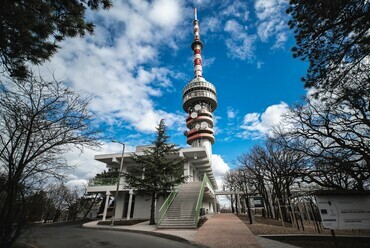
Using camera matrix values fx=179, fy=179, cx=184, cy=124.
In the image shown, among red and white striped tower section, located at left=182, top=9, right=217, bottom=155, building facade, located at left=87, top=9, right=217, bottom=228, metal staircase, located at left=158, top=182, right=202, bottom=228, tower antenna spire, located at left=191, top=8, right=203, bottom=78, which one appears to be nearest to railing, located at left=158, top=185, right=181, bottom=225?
building facade, located at left=87, top=9, right=217, bottom=228

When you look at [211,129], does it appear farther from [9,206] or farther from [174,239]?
[9,206]

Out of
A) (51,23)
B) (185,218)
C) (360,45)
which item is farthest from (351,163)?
(51,23)

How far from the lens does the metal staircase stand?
12320 millimetres

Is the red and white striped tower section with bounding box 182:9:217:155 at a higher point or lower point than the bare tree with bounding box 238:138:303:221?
higher

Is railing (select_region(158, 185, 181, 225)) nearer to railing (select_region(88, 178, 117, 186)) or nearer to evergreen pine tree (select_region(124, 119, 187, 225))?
evergreen pine tree (select_region(124, 119, 187, 225))

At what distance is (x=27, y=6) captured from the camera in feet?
11.9

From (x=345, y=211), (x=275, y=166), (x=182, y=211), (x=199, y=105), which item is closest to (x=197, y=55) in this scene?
(x=199, y=105)

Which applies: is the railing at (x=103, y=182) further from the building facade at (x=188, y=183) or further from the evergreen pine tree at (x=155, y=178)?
the evergreen pine tree at (x=155, y=178)

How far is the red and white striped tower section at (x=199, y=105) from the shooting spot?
161 ft

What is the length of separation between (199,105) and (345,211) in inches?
1909

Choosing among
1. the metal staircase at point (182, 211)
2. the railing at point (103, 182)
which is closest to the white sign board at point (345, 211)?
the metal staircase at point (182, 211)

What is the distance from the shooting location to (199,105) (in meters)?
54.1

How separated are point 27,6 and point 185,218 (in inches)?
526

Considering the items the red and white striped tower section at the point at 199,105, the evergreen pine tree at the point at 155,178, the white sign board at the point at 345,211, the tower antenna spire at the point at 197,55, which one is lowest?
the white sign board at the point at 345,211
